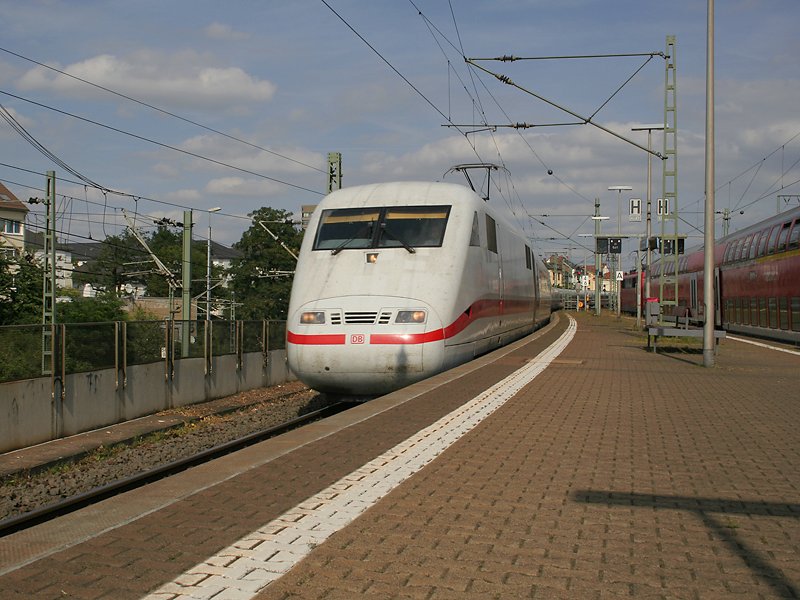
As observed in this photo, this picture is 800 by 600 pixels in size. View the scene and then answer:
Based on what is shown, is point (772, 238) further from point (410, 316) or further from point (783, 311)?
point (410, 316)

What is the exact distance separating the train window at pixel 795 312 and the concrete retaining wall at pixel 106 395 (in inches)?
609

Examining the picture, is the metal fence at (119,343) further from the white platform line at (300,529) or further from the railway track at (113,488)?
the white platform line at (300,529)

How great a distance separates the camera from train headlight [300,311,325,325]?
1235cm

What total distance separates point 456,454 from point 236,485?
75.9 inches

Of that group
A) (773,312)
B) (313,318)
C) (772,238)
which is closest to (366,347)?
(313,318)

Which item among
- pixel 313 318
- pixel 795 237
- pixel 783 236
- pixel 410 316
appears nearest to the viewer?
pixel 410 316

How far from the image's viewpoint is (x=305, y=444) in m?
7.57

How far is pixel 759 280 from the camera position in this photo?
29453mm

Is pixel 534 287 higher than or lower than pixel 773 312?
higher

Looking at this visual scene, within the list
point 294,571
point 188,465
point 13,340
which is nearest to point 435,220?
point 188,465

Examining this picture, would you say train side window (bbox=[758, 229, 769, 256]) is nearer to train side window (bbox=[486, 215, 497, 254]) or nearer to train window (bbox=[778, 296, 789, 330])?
train window (bbox=[778, 296, 789, 330])

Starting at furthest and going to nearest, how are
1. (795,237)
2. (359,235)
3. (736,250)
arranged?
(736,250) → (795,237) → (359,235)

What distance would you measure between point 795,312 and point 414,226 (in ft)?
52.7

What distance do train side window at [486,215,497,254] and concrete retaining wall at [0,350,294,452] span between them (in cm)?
753
